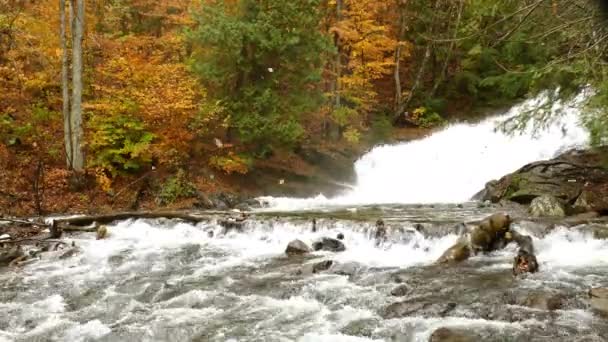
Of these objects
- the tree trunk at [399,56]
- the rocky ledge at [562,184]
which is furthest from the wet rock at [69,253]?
the tree trunk at [399,56]

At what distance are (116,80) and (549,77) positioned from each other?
12685 mm

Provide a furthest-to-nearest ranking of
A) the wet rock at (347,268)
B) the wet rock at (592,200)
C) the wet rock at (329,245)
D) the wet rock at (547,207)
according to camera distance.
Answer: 1. the wet rock at (592,200)
2. the wet rock at (547,207)
3. the wet rock at (329,245)
4. the wet rock at (347,268)

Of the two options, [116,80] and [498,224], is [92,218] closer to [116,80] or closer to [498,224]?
[116,80]

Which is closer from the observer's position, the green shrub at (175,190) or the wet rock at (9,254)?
the wet rock at (9,254)

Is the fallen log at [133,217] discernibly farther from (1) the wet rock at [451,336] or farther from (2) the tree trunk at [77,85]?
(1) the wet rock at [451,336]

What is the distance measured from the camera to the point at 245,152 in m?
19.1

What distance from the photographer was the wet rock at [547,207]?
12648 millimetres

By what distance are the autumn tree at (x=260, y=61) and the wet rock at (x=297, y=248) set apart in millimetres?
7883

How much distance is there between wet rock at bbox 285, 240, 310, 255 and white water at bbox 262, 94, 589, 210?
→ 654cm

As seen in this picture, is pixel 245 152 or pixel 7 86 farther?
pixel 245 152

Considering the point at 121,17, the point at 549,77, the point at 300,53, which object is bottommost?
the point at 549,77

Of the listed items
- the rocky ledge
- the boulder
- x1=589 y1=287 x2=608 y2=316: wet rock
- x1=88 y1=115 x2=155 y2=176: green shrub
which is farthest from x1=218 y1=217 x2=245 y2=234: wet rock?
x1=589 y1=287 x2=608 y2=316: wet rock

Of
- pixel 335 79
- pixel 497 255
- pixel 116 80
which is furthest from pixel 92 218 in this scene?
pixel 335 79

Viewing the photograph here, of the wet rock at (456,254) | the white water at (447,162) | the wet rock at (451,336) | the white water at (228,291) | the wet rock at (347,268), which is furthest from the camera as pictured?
→ the white water at (447,162)
